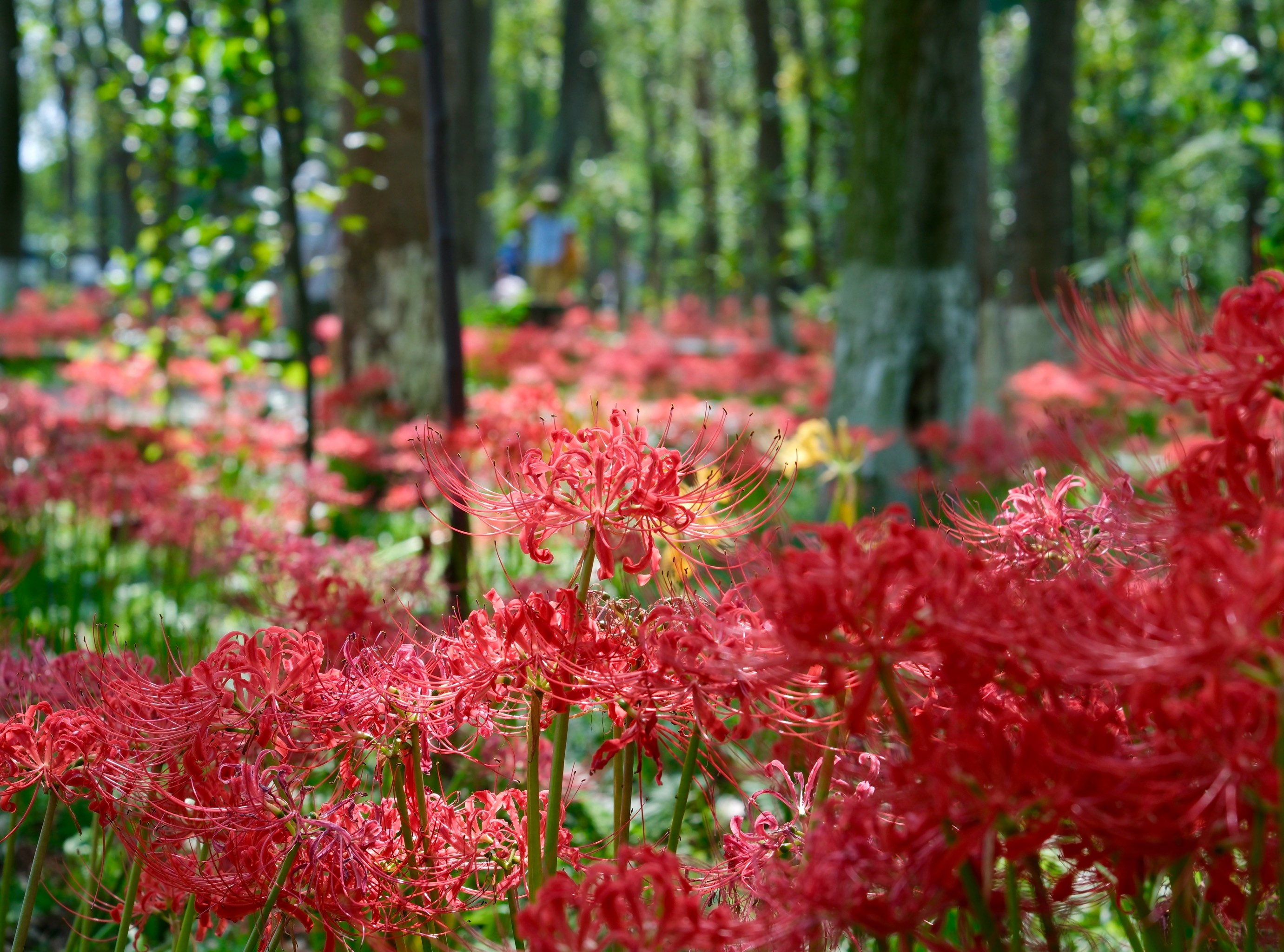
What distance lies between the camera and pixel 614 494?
1.08 meters

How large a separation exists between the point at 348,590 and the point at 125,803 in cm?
58

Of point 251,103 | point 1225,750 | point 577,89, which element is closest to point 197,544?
point 251,103

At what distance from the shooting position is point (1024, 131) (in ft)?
34.4

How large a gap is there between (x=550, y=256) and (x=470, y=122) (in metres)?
3.35

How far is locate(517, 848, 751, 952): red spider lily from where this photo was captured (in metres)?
0.80

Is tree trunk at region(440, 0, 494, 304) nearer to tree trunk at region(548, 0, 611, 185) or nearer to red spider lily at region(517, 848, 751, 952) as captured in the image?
tree trunk at region(548, 0, 611, 185)

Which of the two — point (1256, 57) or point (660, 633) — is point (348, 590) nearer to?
point (660, 633)

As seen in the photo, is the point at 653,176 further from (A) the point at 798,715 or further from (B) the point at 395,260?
(A) the point at 798,715

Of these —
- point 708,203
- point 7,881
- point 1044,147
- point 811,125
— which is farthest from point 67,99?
point 7,881

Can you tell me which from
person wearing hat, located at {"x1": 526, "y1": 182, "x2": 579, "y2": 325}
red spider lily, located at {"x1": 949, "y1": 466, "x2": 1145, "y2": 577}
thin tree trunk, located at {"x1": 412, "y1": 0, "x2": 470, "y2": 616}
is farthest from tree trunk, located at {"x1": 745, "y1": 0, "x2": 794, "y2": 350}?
red spider lily, located at {"x1": 949, "y1": 466, "x2": 1145, "y2": 577}

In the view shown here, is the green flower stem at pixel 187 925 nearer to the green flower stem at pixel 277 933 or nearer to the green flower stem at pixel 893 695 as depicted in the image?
the green flower stem at pixel 277 933

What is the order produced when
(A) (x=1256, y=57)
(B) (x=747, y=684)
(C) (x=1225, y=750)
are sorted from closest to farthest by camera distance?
(C) (x=1225, y=750) < (B) (x=747, y=684) < (A) (x=1256, y=57)

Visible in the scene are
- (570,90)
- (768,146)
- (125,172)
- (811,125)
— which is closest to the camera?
(768,146)

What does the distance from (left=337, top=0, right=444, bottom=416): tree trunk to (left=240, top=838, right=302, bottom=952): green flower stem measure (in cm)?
523
